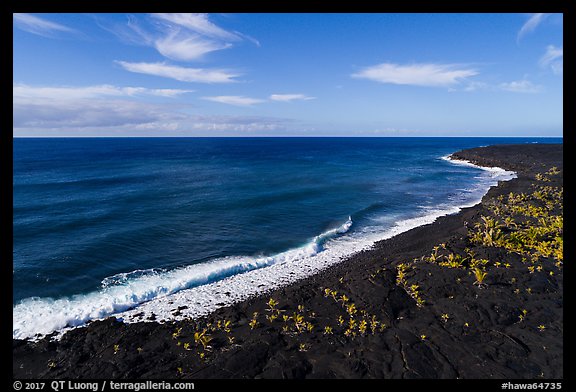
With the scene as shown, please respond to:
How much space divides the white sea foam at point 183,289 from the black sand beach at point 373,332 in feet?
4.64

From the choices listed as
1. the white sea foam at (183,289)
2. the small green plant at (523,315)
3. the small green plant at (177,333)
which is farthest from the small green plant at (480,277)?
the small green plant at (177,333)

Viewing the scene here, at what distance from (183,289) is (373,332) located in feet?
40.0

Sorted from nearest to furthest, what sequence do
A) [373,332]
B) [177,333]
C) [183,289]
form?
1. [373,332]
2. [177,333]
3. [183,289]

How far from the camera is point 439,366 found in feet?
34.4

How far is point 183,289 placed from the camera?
19.0 meters

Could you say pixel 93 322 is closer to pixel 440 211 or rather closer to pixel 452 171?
pixel 440 211

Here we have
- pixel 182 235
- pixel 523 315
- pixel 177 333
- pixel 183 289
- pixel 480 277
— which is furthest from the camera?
pixel 182 235

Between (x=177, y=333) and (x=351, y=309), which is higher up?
(x=351, y=309)

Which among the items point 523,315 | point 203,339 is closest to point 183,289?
point 203,339

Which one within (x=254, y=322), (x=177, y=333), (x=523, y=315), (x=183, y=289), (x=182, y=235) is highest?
(x=523, y=315)

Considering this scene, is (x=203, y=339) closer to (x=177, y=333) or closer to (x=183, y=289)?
(x=177, y=333)

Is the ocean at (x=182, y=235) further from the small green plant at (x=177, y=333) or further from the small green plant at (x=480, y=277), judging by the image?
the small green plant at (x=480, y=277)
